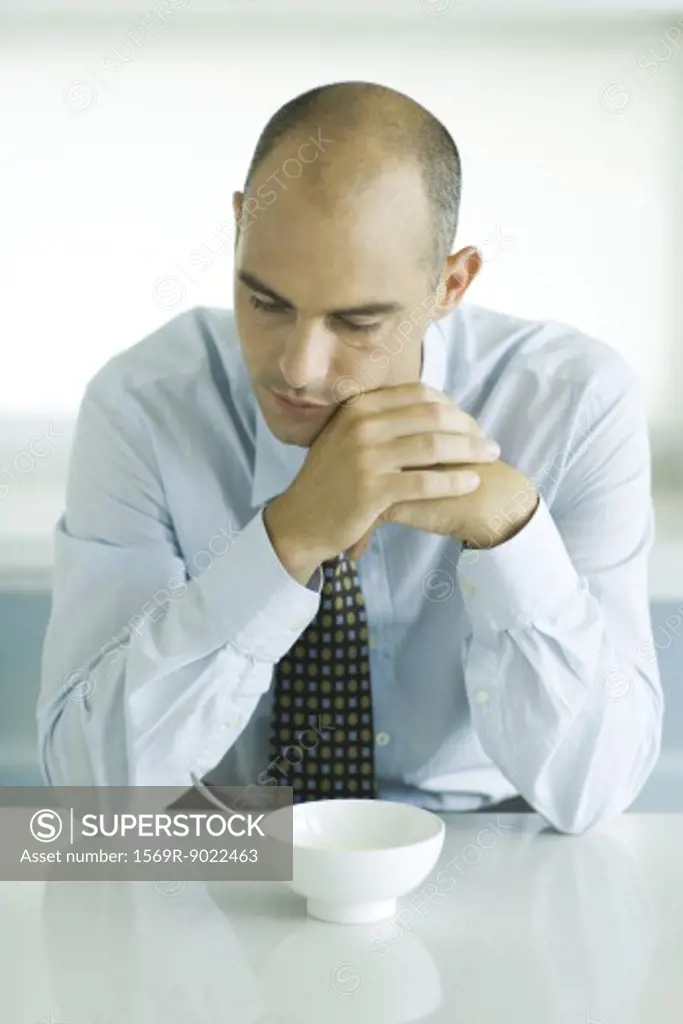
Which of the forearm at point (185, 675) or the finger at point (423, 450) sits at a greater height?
the finger at point (423, 450)

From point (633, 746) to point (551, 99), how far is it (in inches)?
60.8

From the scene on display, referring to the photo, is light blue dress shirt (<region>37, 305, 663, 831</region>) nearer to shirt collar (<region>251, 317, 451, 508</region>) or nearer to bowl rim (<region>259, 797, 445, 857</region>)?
shirt collar (<region>251, 317, 451, 508</region>)

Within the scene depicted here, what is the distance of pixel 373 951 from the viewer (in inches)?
41.8

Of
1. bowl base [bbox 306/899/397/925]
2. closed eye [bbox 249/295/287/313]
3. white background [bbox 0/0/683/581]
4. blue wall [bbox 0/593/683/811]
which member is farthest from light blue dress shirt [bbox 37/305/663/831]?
white background [bbox 0/0/683/581]

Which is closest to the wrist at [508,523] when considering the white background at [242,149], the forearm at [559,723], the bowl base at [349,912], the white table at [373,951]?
the forearm at [559,723]

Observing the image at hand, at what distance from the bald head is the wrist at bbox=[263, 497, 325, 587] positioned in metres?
0.33

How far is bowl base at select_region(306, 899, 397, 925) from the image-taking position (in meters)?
1.12

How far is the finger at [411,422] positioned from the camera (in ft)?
4.62

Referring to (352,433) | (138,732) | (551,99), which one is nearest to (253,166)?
(352,433)

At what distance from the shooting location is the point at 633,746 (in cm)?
154

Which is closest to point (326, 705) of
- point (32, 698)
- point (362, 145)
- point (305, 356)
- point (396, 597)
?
point (396, 597)

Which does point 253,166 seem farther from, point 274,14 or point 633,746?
point 274,14

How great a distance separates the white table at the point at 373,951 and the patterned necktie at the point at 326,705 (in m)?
0.28

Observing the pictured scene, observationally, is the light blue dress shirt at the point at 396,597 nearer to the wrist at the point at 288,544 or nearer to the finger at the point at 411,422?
the wrist at the point at 288,544
